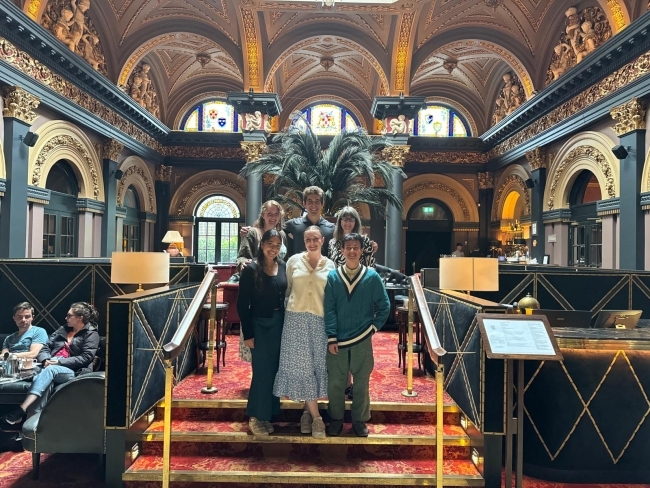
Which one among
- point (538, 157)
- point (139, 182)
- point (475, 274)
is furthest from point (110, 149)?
point (538, 157)

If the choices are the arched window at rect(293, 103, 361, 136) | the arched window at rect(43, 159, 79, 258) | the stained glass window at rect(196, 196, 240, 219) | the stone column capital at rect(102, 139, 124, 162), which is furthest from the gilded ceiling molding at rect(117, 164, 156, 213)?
the arched window at rect(293, 103, 361, 136)

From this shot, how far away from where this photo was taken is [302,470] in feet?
11.6

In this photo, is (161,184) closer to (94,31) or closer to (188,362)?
(94,31)

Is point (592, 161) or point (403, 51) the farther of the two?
point (403, 51)

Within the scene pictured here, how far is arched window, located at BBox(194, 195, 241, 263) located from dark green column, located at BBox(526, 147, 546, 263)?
1067cm

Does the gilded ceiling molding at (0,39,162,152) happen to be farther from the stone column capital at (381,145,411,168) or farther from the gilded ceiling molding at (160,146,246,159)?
the stone column capital at (381,145,411,168)

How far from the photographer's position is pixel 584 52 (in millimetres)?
10695


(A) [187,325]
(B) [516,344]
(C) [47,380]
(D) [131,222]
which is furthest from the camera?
(D) [131,222]

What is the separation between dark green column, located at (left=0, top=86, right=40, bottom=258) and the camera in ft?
27.6

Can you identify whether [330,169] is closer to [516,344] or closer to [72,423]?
[516,344]

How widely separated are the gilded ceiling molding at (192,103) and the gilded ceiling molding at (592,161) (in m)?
12.2

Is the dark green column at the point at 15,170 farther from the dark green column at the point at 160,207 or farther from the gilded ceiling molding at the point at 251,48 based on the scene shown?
the dark green column at the point at 160,207

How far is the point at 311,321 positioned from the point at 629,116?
8636 millimetres

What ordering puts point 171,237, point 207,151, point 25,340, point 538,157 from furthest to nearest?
point 207,151 → point 171,237 → point 538,157 → point 25,340
